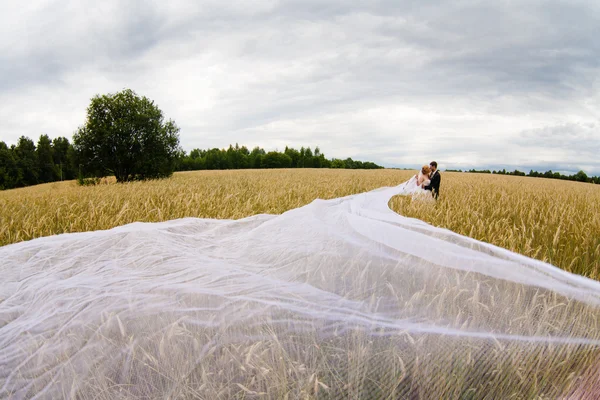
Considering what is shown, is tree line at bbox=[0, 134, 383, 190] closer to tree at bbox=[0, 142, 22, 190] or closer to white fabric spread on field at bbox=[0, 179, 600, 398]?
tree at bbox=[0, 142, 22, 190]

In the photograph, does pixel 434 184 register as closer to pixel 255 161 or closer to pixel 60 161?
pixel 255 161

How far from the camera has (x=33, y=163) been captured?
56.1m

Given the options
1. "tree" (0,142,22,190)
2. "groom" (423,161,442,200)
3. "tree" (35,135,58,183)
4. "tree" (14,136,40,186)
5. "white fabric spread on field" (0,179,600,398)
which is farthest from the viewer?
"tree" (35,135,58,183)

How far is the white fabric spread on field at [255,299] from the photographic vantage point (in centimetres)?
145

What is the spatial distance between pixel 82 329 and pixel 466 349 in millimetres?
1799

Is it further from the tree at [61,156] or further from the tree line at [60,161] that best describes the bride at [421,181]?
the tree at [61,156]

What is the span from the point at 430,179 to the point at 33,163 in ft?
227

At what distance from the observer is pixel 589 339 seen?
1.47 metres

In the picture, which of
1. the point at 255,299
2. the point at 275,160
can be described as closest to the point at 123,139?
the point at 255,299

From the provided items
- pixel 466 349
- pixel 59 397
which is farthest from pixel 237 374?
pixel 466 349

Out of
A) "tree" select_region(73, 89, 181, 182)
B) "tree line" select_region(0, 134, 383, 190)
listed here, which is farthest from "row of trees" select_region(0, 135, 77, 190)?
"tree" select_region(73, 89, 181, 182)

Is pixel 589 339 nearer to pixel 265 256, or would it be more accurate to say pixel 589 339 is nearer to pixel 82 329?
pixel 265 256

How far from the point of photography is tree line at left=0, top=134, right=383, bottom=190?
50.2 meters

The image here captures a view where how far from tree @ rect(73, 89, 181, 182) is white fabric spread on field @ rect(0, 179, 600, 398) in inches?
738
